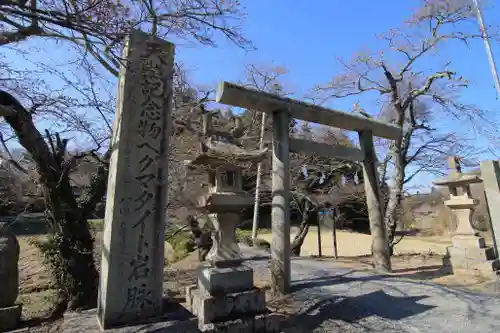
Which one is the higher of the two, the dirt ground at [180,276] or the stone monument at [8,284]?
the stone monument at [8,284]

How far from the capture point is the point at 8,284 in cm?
509

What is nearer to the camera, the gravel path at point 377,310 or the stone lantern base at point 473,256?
the gravel path at point 377,310

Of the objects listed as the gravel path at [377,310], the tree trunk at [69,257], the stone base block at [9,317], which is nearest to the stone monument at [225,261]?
the gravel path at [377,310]

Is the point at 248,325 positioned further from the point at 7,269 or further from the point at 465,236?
the point at 465,236

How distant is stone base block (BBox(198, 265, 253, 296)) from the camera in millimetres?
4016

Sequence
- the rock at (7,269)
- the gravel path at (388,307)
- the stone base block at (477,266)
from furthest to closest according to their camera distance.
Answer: the stone base block at (477,266)
the rock at (7,269)
the gravel path at (388,307)

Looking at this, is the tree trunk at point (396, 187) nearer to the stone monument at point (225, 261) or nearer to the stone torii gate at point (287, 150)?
the stone torii gate at point (287, 150)

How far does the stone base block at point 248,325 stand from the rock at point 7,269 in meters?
3.82

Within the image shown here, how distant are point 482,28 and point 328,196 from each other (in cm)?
810

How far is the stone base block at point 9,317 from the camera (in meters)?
4.88

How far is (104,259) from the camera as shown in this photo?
3334 mm

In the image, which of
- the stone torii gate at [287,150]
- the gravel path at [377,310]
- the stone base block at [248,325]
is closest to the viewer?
the stone base block at [248,325]

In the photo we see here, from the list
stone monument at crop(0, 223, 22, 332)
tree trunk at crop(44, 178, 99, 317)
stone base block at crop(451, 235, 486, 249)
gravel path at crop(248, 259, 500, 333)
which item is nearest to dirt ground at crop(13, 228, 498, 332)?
stone monument at crop(0, 223, 22, 332)

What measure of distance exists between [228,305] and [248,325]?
359mm
